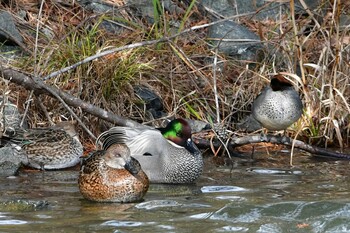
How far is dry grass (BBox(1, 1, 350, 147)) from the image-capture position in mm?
9844

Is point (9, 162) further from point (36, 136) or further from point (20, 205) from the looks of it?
point (20, 205)

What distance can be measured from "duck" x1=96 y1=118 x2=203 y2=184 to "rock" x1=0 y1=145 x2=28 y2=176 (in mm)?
779

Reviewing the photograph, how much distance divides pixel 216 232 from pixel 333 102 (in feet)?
12.2

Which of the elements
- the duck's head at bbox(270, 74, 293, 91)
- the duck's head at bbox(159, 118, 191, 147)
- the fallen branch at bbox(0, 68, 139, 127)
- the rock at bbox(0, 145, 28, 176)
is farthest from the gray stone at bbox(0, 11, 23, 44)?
the duck's head at bbox(270, 74, 293, 91)

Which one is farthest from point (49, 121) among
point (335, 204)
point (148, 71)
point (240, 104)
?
point (335, 204)

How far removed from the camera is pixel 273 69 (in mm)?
10609

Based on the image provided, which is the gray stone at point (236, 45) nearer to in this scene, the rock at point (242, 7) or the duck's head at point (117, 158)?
the rock at point (242, 7)

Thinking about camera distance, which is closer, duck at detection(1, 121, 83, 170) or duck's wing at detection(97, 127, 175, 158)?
duck's wing at detection(97, 127, 175, 158)

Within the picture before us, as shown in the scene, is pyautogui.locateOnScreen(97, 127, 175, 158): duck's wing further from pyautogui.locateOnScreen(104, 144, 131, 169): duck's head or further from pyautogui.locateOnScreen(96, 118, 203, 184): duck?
pyautogui.locateOnScreen(104, 144, 131, 169): duck's head

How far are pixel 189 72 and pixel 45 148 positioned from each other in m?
1.83

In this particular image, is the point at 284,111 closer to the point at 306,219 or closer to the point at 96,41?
the point at 96,41

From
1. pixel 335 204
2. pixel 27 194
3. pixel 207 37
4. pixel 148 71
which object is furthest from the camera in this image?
pixel 207 37

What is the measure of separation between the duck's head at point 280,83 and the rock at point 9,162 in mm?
2666

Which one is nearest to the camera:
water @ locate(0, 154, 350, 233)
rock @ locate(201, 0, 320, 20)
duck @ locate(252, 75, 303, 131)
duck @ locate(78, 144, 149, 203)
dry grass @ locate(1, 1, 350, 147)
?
water @ locate(0, 154, 350, 233)
